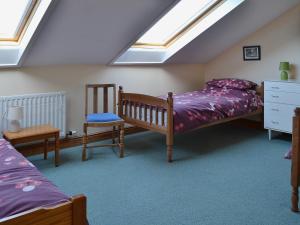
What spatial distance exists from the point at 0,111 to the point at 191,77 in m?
3.27

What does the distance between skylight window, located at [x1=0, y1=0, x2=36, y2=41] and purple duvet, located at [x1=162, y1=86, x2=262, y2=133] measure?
6.18 ft

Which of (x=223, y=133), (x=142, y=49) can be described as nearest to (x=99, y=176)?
(x=142, y=49)

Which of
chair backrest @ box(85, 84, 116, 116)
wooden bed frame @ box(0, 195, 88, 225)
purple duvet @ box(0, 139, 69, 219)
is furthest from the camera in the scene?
chair backrest @ box(85, 84, 116, 116)

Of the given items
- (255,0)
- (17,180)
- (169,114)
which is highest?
(255,0)

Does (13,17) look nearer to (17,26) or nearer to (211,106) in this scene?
(17,26)

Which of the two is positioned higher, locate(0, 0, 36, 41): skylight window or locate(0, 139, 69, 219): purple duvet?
locate(0, 0, 36, 41): skylight window

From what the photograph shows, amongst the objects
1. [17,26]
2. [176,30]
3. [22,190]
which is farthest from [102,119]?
[22,190]

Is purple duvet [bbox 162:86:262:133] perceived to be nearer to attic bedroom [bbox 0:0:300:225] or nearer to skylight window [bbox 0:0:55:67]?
attic bedroom [bbox 0:0:300:225]

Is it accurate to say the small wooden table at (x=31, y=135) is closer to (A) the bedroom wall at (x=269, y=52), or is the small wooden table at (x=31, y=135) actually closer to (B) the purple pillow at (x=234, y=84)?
(B) the purple pillow at (x=234, y=84)

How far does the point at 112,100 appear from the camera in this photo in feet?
14.4

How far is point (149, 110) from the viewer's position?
12.4ft

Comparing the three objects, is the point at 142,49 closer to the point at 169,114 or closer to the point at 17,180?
the point at 169,114

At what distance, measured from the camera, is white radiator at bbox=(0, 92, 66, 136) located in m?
3.36

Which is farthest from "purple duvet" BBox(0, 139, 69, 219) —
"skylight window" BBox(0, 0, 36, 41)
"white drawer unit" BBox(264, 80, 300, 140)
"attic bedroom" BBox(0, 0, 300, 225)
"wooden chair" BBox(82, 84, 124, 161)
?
"white drawer unit" BBox(264, 80, 300, 140)
